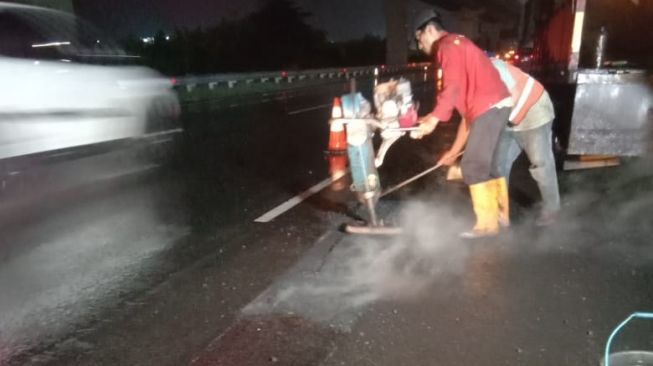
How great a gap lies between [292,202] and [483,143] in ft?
7.57

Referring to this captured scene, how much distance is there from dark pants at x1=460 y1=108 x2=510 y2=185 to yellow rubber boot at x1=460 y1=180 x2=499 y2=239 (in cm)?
9

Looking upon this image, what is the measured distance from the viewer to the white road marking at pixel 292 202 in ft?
17.5

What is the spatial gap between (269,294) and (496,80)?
225cm

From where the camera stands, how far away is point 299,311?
3398 millimetres

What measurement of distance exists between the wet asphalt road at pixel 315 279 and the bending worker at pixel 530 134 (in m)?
0.33

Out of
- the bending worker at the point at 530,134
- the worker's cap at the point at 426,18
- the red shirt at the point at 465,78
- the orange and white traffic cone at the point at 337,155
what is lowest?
the orange and white traffic cone at the point at 337,155

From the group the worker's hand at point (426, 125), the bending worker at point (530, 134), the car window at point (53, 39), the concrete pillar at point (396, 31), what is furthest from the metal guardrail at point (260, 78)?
the worker's hand at point (426, 125)

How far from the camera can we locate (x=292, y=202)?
19.1 feet

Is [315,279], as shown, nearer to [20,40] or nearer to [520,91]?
[520,91]

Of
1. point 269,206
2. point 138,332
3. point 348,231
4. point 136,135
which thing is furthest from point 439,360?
point 136,135

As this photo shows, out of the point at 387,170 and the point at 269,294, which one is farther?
the point at 387,170

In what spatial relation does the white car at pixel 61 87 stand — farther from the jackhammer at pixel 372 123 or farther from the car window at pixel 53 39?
the jackhammer at pixel 372 123

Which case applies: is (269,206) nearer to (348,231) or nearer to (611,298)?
(348,231)

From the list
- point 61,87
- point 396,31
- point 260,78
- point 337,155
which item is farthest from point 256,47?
point 61,87
